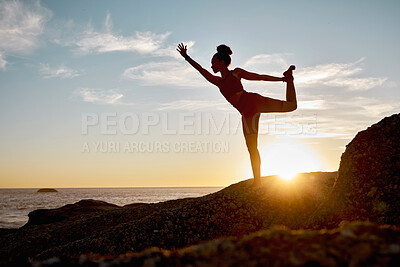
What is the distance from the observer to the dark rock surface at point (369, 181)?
5785mm

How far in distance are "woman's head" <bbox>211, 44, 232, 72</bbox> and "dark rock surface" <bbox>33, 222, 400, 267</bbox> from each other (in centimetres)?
613

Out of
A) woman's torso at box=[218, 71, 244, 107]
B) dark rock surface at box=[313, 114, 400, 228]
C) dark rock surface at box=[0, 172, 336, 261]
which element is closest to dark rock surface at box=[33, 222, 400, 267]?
dark rock surface at box=[313, 114, 400, 228]

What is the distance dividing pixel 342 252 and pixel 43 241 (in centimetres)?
1141

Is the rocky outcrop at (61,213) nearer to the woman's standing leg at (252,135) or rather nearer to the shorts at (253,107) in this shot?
the woman's standing leg at (252,135)

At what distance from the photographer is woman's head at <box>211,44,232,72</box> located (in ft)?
27.4

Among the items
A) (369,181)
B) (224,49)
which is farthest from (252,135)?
(369,181)

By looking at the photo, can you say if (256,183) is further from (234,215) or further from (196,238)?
(196,238)

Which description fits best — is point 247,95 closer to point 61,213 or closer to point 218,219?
point 218,219

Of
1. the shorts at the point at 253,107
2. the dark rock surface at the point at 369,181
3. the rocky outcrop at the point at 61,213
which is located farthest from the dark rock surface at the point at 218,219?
the rocky outcrop at the point at 61,213

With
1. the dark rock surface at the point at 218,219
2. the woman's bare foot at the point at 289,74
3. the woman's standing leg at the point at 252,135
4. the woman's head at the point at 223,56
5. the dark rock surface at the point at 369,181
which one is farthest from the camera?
the woman's head at the point at 223,56

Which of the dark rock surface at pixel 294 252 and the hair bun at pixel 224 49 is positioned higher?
the hair bun at pixel 224 49

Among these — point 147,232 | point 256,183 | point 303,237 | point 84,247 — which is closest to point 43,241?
point 84,247

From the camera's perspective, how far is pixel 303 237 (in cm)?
271

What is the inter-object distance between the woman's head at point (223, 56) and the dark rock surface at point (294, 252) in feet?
20.1
